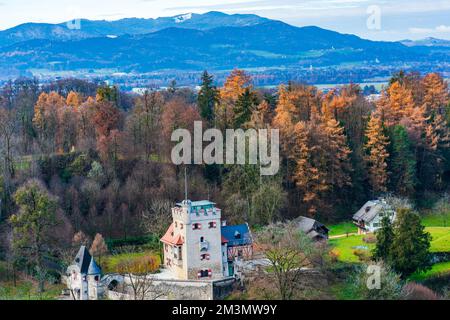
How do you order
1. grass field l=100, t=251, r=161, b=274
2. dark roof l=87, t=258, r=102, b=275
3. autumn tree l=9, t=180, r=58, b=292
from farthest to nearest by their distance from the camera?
grass field l=100, t=251, r=161, b=274 → autumn tree l=9, t=180, r=58, b=292 → dark roof l=87, t=258, r=102, b=275

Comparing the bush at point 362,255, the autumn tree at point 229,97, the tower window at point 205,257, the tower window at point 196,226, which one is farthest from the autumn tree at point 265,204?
the tower window at point 196,226

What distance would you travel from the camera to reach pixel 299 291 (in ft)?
110

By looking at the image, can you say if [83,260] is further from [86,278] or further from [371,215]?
[371,215]

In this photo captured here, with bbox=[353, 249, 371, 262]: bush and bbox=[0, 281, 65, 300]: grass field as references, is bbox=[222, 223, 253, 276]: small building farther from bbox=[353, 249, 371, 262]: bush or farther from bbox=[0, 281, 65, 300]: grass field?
bbox=[0, 281, 65, 300]: grass field

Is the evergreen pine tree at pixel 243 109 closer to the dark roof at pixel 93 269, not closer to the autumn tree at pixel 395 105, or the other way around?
the autumn tree at pixel 395 105

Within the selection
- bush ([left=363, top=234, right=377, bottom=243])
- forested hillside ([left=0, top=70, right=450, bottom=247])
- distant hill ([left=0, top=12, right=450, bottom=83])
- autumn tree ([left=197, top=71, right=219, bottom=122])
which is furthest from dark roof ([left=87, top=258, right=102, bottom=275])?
distant hill ([left=0, top=12, right=450, bottom=83])

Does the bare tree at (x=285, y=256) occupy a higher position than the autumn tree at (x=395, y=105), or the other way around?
the autumn tree at (x=395, y=105)

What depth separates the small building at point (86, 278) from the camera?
1337 inches

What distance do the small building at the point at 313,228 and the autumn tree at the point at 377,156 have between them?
8910 millimetres

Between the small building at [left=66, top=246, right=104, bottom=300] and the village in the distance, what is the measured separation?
8cm

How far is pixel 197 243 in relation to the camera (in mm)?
35156

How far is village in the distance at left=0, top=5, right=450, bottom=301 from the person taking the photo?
114 feet

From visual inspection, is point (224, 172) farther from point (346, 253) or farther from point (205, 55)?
point (205, 55)

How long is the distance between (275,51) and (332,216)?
115593mm
